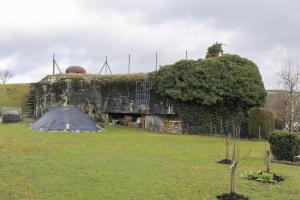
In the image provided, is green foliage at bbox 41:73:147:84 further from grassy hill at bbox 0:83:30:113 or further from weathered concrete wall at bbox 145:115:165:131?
grassy hill at bbox 0:83:30:113

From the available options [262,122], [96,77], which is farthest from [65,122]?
[262,122]

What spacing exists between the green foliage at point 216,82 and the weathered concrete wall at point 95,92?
8.62 ft

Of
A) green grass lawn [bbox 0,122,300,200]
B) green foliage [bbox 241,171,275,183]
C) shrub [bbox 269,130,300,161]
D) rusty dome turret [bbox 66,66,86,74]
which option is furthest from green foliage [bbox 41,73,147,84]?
green foliage [bbox 241,171,275,183]

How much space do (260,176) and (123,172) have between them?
3568mm

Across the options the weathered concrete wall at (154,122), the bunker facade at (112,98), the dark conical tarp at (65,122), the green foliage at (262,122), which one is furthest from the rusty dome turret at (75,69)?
the green foliage at (262,122)

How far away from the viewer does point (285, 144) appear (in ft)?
47.6

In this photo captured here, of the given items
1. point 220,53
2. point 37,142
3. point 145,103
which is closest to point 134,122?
point 145,103

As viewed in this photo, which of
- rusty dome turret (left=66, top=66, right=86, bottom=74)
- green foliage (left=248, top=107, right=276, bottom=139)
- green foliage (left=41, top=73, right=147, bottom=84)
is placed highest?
rusty dome turret (left=66, top=66, right=86, bottom=74)

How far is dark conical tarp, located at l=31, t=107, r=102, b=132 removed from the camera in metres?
23.8

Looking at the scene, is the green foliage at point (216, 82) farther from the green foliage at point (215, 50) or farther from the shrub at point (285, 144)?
the shrub at point (285, 144)

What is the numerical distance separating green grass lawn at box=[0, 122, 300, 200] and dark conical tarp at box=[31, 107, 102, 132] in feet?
18.1

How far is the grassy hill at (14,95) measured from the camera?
3600cm

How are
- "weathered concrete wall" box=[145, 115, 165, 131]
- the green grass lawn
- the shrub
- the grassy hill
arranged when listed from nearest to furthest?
1. the green grass lawn
2. the shrub
3. "weathered concrete wall" box=[145, 115, 165, 131]
4. the grassy hill

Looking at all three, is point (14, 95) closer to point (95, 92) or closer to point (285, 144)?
point (95, 92)
